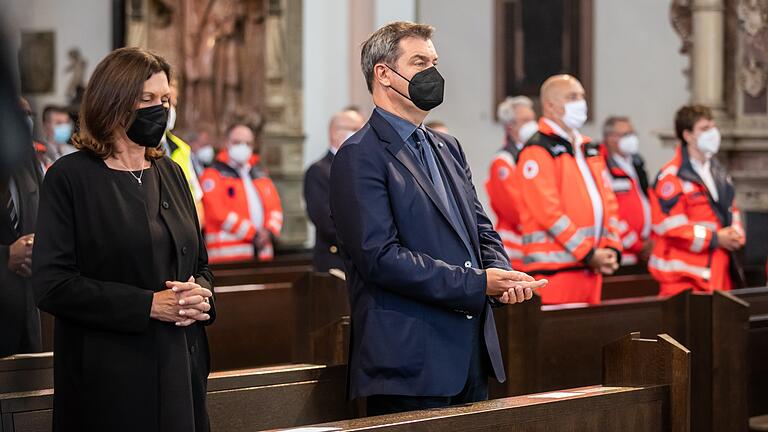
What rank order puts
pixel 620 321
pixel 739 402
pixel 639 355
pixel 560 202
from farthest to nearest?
pixel 560 202 → pixel 620 321 → pixel 739 402 → pixel 639 355

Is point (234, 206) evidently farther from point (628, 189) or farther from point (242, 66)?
point (242, 66)

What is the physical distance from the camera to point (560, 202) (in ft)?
19.2

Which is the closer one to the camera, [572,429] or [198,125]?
[572,429]

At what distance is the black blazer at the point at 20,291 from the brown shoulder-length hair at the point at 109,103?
0.47 m

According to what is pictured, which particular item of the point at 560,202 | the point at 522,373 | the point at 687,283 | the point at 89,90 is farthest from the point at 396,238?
the point at 687,283

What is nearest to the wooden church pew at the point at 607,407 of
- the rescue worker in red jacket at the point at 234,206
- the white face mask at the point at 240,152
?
the rescue worker in red jacket at the point at 234,206

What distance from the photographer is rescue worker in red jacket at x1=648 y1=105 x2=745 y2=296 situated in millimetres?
6168

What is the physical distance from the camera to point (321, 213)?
6.03 meters

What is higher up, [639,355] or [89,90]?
[89,90]

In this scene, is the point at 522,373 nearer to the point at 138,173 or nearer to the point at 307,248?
the point at 138,173

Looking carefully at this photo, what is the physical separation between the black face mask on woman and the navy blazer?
48cm

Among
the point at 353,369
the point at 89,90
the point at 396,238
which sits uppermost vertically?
the point at 89,90

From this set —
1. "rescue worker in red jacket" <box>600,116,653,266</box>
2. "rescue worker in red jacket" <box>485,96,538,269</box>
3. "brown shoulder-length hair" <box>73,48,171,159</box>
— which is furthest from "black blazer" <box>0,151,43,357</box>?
"rescue worker in red jacket" <box>600,116,653,266</box>

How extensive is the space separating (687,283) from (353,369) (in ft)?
11.3
